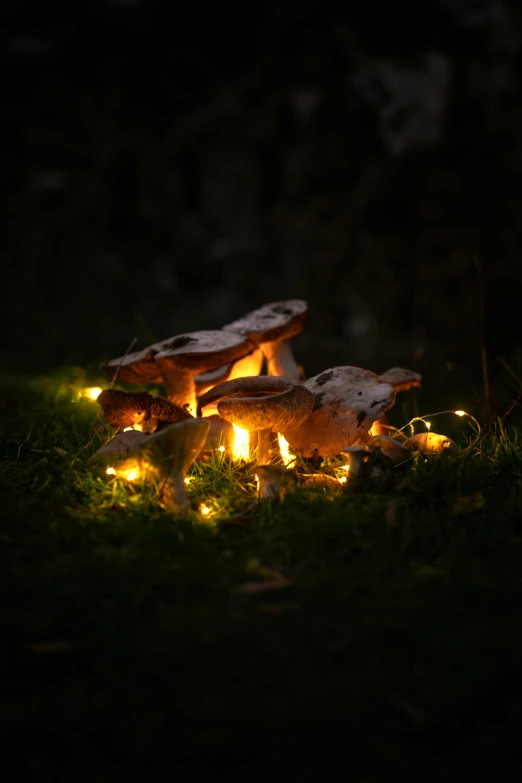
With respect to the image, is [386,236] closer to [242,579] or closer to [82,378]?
[82,378]

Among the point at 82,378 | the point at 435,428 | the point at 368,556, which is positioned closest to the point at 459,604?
the point at 368,556

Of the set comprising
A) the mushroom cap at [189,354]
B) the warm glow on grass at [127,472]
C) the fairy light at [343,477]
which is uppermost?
the mushroom cap at [189,354]

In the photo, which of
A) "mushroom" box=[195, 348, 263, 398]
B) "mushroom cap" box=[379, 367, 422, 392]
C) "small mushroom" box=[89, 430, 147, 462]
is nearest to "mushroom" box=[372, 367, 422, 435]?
"mushroom cap" box=[379, 367, 422, 392]

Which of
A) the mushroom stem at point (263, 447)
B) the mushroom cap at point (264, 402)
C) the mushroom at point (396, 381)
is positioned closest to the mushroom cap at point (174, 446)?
the mushroom cap at point (264, 402)

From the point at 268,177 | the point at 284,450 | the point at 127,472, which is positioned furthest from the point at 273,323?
the point at 268,177

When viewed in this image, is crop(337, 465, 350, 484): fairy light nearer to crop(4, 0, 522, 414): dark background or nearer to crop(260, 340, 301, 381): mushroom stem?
crop(260, 340, 301, 381): mushroom stem

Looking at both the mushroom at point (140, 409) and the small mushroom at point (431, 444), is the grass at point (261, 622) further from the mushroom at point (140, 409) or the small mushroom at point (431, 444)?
the mushroom at point (140, 409)
